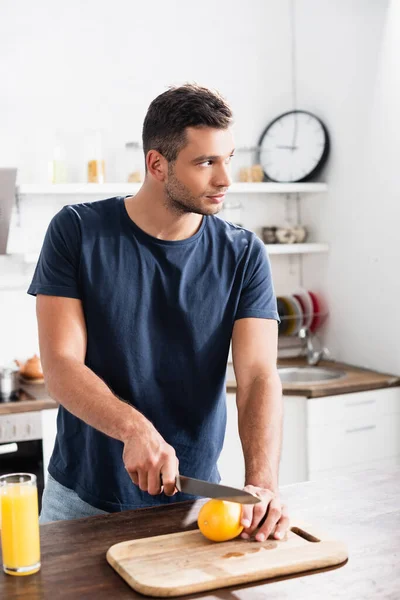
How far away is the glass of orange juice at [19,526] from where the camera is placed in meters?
1.37

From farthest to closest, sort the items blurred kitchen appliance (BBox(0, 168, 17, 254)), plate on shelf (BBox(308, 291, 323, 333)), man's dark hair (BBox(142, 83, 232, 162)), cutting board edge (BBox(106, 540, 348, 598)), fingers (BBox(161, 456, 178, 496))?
plate on shelf (BBox(308, 291, 323, 333)) → blurred kitchen appliance (BBox(0, 168, 17, 254)) → man's dark hair (BBox(142, 83, 232, 162)) → fingers (BBox(161, 456, 178, 496)) → cutting board edge (BBox(106, 540, 348, 598))

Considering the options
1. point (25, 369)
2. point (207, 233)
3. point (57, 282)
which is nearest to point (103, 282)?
point (57, 282)

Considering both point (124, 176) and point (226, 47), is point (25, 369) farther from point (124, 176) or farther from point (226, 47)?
point (226, 47)

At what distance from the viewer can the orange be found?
4.81 feet

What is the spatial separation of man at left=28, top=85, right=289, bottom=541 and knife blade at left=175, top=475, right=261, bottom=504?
0.79 feet

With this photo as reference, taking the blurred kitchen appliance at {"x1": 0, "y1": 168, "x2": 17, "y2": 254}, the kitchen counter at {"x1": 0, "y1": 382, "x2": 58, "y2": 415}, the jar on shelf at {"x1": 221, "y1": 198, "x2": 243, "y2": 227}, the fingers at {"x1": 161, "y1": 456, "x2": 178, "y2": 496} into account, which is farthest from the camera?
the jar on shelf at {"x1": 221, "y1": 198, "x2": 243, "y2": 227}

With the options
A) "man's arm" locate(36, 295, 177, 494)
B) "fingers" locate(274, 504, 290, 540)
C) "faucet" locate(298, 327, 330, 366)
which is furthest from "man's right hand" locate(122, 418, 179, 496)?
"faucet" locate(298, 327, 330, 366)

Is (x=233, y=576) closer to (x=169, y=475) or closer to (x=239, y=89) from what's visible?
(x=169, y=475)

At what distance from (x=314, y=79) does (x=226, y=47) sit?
439 millimetres

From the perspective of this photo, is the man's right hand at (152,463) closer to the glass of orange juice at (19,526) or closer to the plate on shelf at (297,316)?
the glass of orange juice at (19,526)

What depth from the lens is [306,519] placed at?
5.37ft

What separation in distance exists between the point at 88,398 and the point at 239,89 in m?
2.65

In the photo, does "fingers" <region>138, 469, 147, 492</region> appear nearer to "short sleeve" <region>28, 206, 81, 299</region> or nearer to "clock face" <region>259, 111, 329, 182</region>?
"short sleeve" <region>28, 206, 81, 299</region>

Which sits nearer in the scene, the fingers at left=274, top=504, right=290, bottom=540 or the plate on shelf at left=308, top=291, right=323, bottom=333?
the fingers at left=274, top=504, right=290, bottom=540
